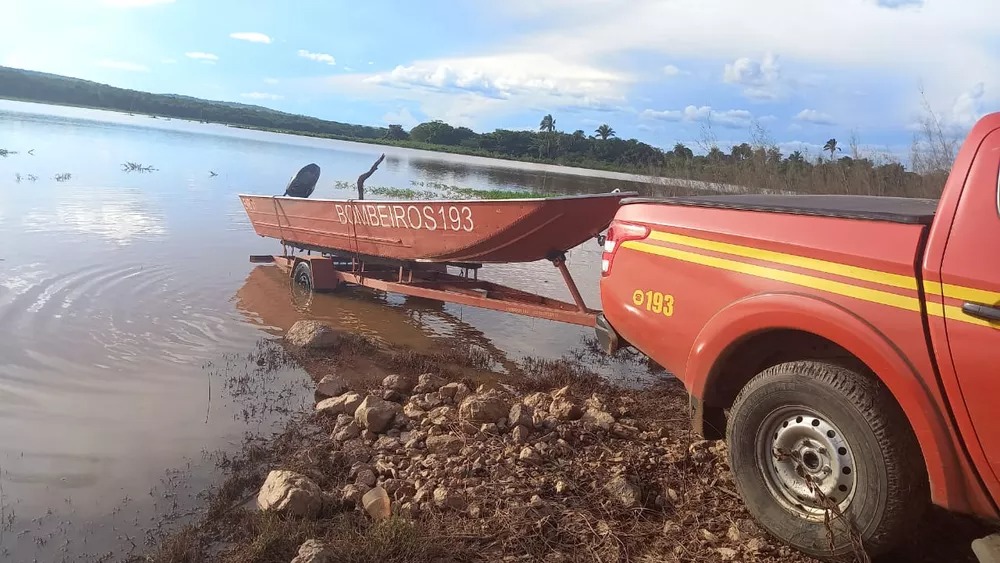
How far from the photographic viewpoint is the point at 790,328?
3020 millimetres

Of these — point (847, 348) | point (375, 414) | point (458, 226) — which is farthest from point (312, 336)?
point (847, 348)

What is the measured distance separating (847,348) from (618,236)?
1.67m

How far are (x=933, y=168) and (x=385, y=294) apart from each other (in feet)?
29.0

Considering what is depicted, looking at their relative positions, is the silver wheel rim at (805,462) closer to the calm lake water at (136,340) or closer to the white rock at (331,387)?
the calm lake water at (136,340)

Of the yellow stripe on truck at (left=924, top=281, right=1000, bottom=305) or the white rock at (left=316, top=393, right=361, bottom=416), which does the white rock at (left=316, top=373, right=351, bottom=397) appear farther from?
the yellow stripe on truck at (left=924, top=281, right=1000, bottom=305)

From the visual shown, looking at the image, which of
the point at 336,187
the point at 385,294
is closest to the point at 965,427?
the point at 385,294

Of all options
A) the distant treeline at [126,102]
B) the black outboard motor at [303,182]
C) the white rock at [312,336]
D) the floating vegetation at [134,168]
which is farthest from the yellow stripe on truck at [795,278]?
the distant treeline at [126,102]

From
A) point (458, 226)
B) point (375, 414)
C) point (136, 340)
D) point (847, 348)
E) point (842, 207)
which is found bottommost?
point (136, 340)

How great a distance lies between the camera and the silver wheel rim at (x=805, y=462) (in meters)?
2.88

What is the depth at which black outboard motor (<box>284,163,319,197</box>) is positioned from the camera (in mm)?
11391

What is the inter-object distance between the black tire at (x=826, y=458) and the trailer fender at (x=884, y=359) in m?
0.11

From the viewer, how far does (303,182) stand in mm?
11477

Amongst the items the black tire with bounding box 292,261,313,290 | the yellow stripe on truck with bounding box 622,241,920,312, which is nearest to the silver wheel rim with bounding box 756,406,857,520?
the yellow stripe on truck with bounding box 622,241,920,312

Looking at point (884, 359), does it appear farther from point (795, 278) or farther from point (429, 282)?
point (429, 282)
